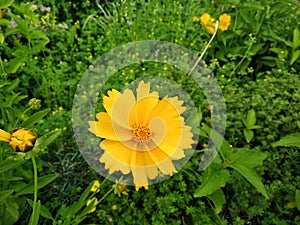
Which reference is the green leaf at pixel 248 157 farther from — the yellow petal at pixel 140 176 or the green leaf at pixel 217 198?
the yellow petal at pixel 140 176

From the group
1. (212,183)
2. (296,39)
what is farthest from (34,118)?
(296,39)

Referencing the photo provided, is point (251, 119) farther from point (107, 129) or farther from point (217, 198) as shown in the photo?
point (107, 129)

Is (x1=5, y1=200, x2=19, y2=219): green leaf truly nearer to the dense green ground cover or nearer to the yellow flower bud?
the dense green ground cover

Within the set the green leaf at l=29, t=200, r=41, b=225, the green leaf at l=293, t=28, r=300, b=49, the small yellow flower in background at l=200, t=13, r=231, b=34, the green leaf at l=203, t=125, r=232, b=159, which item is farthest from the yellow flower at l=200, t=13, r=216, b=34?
the green leaf at l=29, t=200, r=41, b=225

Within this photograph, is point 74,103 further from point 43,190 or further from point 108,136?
point 108,136

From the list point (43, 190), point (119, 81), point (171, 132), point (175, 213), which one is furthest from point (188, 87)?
point (171, 132)

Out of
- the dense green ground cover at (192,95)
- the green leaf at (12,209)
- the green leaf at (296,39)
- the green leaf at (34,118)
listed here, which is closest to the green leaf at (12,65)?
the dense green ground cover at (192,95)

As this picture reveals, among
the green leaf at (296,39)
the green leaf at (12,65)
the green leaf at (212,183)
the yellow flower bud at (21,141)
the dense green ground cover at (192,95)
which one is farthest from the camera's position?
the green leaf at (296,39)
